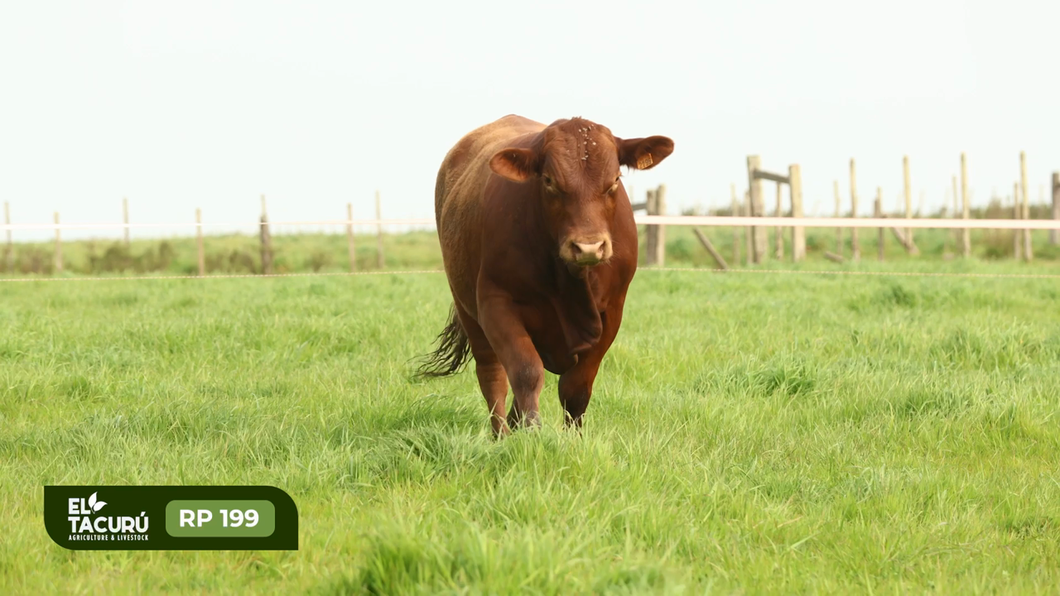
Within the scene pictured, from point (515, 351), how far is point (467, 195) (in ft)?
3.78

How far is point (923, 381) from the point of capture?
5.70 metres

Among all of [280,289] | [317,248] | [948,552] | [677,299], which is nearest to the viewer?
[948,552]

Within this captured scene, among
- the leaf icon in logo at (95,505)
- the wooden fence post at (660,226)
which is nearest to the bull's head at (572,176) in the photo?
the leaf icon in logo at (95,505)

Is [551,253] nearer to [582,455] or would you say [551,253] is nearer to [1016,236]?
[582,455]

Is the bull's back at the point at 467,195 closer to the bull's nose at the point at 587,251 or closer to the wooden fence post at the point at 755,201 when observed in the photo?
the bull's nose at the point at 587,251

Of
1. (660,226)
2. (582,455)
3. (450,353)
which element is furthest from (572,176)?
(660,226)

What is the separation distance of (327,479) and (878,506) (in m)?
2.13

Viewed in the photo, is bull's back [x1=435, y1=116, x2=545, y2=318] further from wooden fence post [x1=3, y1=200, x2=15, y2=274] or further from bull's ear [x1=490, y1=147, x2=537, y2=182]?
wooden fence post [x1=3, y1=200, x2=15, y2=274]

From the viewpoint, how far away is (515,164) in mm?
4199

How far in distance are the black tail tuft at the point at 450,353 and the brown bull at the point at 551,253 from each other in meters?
0.88

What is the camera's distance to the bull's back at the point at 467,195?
4816 mm

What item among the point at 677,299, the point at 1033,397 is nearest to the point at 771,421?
the point at 1033,397

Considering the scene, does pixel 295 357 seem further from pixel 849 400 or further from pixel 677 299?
pixel 677 299

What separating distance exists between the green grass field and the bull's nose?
69 centimetres
